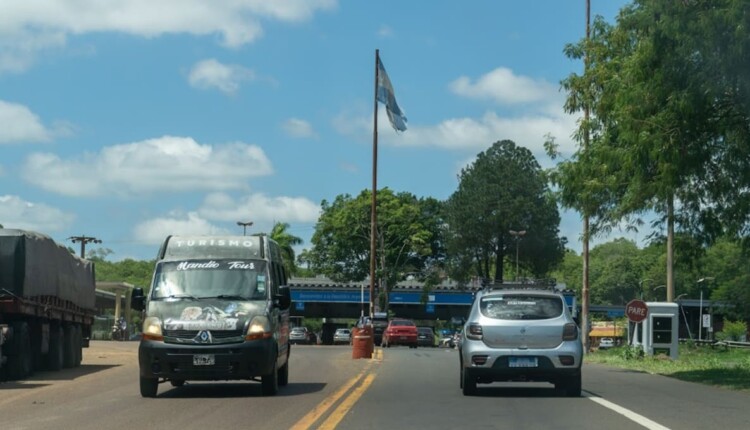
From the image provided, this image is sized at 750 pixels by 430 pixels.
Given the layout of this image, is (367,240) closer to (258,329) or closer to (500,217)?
(500,217)

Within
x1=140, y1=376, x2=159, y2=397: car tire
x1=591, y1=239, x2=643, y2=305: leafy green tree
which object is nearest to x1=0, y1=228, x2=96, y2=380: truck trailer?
x1=140, y1=376, x2=159, y2=397: car tire

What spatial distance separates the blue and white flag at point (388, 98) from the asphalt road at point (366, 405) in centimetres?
2532

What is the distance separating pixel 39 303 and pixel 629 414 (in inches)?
530

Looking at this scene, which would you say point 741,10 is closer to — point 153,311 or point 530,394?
point 530,394

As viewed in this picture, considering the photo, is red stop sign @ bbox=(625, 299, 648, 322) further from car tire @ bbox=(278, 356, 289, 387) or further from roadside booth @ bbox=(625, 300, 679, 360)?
car tire @ bbox=(278, 356, 289, 387)

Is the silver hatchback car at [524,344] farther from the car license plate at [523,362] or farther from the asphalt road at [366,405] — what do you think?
the asphalt road at [366,405]

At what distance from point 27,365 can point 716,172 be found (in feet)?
49.4

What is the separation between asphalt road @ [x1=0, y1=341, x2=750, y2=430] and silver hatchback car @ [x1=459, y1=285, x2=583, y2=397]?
0.39 metres

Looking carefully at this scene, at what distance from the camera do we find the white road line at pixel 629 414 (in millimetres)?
13159

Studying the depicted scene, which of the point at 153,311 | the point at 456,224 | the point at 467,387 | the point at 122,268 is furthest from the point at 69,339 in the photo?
the point at 122,268

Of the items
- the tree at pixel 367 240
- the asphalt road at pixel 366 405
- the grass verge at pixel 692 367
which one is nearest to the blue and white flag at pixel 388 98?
the grass verge at pixel 692 367

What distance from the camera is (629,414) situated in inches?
579

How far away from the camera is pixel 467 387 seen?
17797mm

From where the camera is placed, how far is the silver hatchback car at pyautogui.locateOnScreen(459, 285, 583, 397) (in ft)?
57.0
